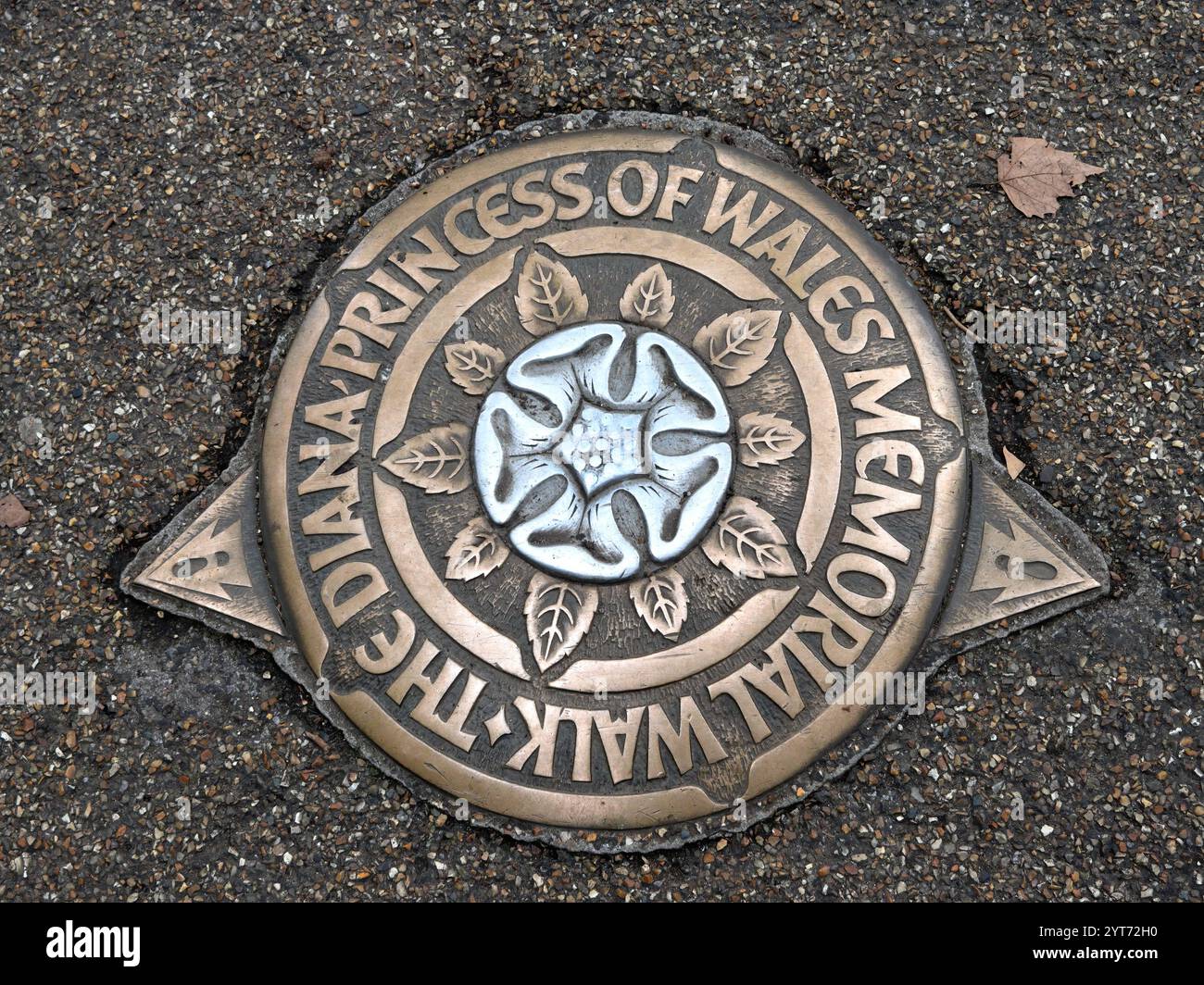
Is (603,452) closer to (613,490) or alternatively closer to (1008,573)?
(613,490)

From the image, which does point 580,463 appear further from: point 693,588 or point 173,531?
point 173,531

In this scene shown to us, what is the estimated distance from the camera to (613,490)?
2271 millimetres

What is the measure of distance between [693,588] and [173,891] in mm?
1330

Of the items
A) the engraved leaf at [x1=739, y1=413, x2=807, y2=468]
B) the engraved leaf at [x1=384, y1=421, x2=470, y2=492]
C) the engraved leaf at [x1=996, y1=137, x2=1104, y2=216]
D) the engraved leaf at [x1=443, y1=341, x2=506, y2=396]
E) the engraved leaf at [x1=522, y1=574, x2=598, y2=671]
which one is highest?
the engraved leaf at [x1=996, y1=137, x2=1104, y2=216]

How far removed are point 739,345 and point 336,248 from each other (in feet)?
3.45

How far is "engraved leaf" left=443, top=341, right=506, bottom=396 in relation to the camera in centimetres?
233

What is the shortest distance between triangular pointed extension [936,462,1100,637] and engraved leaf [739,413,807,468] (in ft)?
1.50

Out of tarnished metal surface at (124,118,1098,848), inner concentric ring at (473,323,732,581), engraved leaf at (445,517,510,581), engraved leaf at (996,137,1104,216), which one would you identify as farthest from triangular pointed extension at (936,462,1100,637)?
engraved leaf at (445,517,510,581)

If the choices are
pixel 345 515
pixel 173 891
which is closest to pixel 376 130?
pixel 345 515

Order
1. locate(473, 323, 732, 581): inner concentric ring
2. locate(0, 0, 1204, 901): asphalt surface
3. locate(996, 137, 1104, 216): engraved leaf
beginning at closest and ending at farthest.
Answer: locate(0, 0, 1204, 901): asphalt surface → locate(473, 323, 732, 581): inner concentric ring → locate(996, 137, 1104, 216): engraved leaf

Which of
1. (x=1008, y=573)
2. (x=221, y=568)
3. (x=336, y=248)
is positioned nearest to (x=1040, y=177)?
(x=1008, y=573)

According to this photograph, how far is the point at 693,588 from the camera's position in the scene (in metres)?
2.24

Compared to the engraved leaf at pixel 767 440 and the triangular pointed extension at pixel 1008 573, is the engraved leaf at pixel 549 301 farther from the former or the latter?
the triangular pointed extension at pixel 1008 573

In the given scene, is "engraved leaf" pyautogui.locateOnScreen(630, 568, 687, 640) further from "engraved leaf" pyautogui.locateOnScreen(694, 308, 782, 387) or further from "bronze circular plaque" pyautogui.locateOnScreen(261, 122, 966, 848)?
"engraved leaf" pyautogui.locateOnScreen(694, 308, 782, 387)
